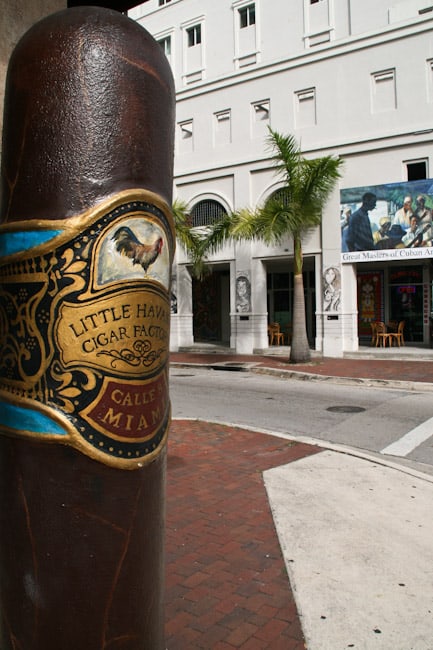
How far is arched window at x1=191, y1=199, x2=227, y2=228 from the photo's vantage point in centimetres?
2295

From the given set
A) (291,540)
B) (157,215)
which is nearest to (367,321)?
(291,540)

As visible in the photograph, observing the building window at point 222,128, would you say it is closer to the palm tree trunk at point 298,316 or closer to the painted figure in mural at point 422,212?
the palm tree trunk at point 298,316

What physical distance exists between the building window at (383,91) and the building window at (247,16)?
19.0ft

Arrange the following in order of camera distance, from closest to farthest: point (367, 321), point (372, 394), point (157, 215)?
point (157, 215), point (372, 394), point (367, 321)

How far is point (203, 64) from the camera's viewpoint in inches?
911

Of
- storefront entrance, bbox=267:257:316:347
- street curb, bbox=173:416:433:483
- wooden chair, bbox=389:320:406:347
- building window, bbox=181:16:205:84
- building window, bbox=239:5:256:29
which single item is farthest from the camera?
storefront entrance, bbox=267:257:316:347

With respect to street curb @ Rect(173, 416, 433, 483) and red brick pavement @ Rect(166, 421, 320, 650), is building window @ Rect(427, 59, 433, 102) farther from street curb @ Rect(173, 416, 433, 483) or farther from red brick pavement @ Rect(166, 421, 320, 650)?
red brick pavement @ Rect(166, 421, 320, 650)

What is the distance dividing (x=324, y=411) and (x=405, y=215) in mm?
10418

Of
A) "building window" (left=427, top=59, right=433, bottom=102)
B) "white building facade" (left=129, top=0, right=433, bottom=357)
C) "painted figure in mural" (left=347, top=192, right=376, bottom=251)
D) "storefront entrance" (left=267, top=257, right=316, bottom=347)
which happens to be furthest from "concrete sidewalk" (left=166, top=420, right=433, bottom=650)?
"storefront entrance" (left=267, top=257, right=316, bottom=347)

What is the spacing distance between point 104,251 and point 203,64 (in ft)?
76.6

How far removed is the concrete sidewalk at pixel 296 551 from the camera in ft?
10.8

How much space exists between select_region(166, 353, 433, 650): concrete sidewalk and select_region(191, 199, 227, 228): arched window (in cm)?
1667

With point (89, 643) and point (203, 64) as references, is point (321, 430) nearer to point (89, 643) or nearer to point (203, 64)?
point (89, 643)

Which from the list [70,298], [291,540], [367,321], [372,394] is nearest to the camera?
[70,298]
